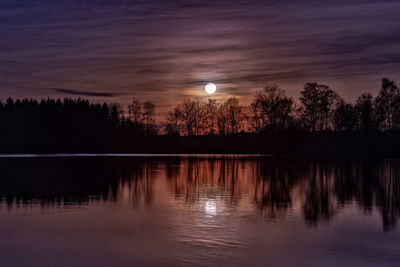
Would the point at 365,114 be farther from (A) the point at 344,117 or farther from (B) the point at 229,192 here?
(B) the point at 229,192

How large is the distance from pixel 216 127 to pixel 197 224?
121 m

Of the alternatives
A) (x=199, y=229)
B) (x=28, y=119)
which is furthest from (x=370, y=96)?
(x=199, y=229)

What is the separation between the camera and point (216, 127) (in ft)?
462

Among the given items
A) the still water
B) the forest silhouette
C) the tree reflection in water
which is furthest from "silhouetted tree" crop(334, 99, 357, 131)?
the still water

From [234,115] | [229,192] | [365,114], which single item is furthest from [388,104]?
[229,192]

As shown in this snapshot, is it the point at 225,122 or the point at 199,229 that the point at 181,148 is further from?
the point at 199,229

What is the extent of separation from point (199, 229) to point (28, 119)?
412 ft

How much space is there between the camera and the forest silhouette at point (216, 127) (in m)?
109

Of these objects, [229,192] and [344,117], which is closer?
[229,192]

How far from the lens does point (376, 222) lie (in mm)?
21281

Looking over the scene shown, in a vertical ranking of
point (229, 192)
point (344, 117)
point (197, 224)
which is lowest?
point (197, 224)

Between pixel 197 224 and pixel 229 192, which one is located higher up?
pixel 229 192

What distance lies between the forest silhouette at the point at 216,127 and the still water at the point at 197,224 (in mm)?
74859

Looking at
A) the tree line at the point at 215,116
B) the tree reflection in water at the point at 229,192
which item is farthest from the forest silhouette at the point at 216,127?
the tree reflection in water at the point at 229,192
